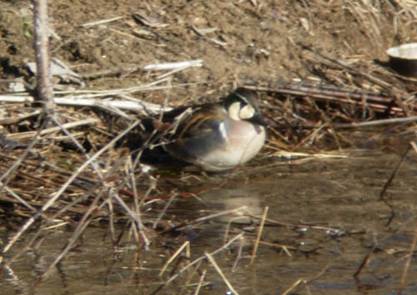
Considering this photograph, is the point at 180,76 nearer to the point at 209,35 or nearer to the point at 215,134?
the point at 209,35

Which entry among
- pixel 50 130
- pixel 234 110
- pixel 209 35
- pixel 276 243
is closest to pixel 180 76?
pixel 209 35

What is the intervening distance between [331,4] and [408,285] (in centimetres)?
457

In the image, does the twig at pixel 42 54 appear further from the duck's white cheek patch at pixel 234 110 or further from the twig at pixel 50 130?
the duck's white cheek patch at pixel 234 110

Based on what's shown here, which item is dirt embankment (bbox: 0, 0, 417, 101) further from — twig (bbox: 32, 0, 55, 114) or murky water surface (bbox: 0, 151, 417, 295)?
murky water surface (bbox: 0, 151, 417, 295)

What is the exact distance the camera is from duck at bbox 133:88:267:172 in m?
8.28

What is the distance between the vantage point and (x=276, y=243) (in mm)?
6742

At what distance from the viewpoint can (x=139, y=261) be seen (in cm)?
643

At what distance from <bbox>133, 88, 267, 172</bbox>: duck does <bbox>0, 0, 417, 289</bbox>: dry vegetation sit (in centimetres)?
15

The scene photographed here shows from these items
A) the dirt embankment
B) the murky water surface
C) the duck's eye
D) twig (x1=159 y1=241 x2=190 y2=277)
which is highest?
the dirt embankment

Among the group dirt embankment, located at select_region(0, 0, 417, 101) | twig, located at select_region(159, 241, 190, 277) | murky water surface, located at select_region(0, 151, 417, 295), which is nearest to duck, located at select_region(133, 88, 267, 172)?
murky water surface, located at select_region(0, 151, 417, 295)

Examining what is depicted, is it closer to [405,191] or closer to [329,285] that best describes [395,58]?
[405,191]

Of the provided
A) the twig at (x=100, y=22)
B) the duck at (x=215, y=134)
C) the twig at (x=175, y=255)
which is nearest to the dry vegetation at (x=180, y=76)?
the twig at (x=100, y=22)

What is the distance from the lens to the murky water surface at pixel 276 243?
611cm

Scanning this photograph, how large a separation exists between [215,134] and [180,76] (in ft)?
2.93
